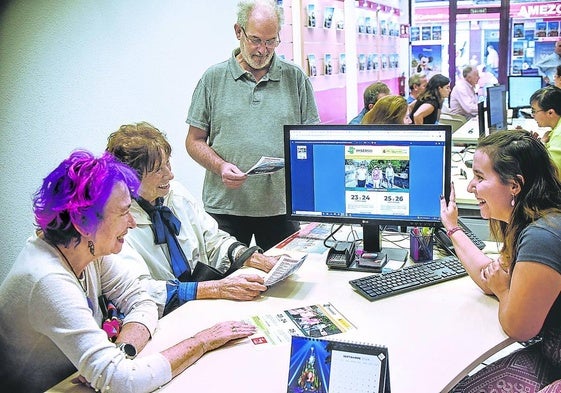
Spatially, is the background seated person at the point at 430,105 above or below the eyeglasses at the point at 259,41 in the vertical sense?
below

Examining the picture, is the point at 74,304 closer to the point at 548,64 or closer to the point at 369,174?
the point at 369,174

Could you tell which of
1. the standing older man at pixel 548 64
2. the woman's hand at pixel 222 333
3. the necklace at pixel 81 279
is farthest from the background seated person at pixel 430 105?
the necklace at pixel 81 279

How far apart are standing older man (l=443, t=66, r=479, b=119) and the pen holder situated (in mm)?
5267

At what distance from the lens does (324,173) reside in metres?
2.13

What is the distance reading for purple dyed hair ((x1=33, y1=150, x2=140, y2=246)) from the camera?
1.38 m

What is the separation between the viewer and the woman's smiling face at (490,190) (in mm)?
1707

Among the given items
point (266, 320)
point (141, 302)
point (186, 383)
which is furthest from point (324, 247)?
point (186, 383)

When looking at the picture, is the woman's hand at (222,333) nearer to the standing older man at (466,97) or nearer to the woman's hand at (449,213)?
the woman's hand at (449,213)

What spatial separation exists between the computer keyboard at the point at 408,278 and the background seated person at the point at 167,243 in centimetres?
34

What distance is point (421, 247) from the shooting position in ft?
7.00

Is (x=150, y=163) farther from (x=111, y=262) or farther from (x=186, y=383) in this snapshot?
(x=186, y=383)

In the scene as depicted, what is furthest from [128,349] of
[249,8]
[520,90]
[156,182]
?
[520,90]

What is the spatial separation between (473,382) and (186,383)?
35.4 inches

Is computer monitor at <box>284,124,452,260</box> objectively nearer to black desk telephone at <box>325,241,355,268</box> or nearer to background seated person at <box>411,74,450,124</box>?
black desk telephone at <box>325,241,355,268</box>
